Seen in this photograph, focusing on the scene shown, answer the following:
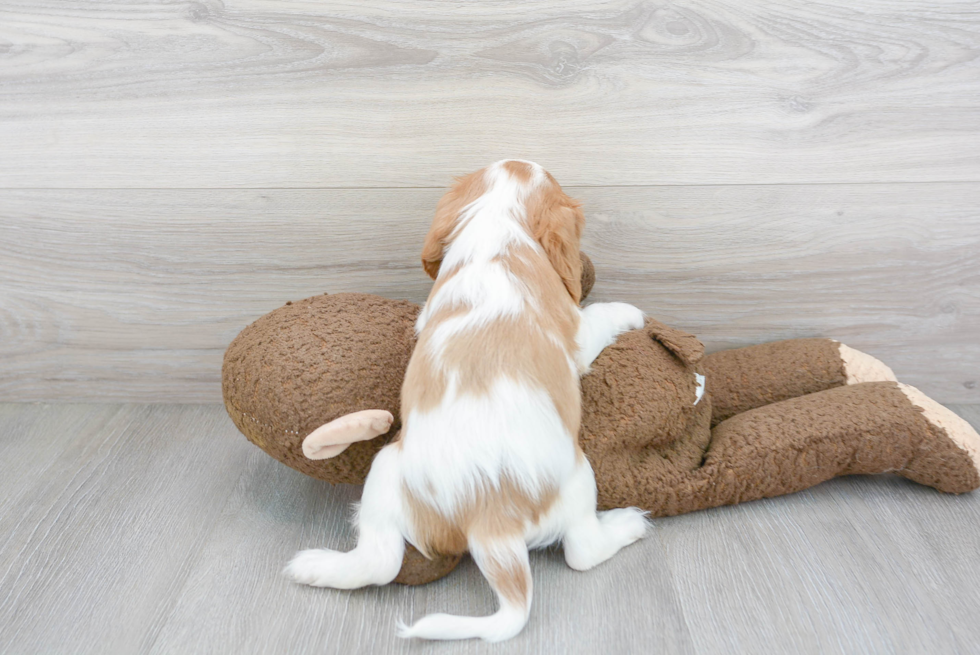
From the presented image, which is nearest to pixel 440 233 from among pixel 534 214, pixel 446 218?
pixel 446 218

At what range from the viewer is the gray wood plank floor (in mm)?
1036

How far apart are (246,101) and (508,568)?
3.56ft

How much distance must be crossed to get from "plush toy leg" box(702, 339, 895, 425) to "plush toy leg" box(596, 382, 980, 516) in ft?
0.44

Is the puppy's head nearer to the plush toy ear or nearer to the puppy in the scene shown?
the puppy

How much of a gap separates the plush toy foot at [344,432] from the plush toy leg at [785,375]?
73cm

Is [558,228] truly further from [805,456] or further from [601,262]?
[805,456]

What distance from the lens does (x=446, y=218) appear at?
49.1 inches

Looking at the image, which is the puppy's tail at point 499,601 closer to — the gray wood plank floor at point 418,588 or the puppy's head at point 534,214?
the gray wood plank floor at point 418,588

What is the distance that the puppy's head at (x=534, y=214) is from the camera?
1.21 metres

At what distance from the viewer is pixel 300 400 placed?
1.21 meters

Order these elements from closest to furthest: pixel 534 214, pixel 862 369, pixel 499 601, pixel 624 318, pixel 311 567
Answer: pixel 499 601 < pixel 311 567 < pixel 534 214 < pixel 624 318 < pixel 862 369

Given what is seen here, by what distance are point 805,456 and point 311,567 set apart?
891 mm

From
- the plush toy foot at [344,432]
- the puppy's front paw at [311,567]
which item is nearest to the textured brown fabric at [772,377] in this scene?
the plush toy foot at [344,432]

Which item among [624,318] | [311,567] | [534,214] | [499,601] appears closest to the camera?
[499,601]
